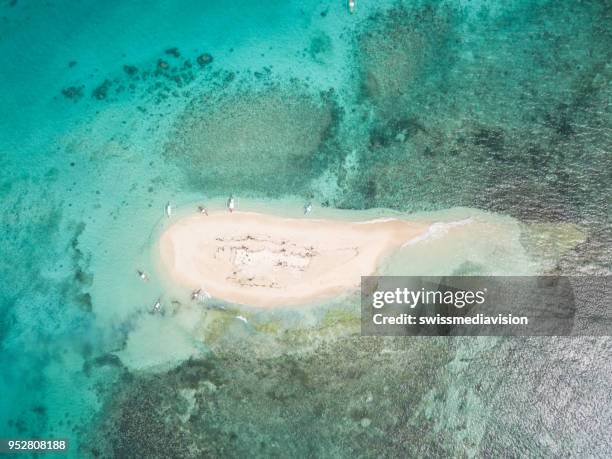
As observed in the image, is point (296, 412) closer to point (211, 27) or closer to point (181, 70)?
point (181, 70)

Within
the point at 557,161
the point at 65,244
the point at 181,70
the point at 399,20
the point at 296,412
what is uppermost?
the point at 399,20

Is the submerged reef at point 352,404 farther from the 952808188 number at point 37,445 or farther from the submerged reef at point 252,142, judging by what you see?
the submerged reef at point 252,142

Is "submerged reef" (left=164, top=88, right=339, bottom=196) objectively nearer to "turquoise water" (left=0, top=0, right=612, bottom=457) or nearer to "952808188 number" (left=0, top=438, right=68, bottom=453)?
"turquoise water" (left=0, top=0, right=612, bottom=457)

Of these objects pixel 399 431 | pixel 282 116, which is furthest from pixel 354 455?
pixel 282 116

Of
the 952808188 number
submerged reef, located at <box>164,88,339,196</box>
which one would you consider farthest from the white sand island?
the 952808188 number

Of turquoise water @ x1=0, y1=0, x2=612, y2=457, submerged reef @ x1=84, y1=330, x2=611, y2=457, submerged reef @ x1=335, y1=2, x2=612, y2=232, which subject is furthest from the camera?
submerged reef @ x1=335, y1=2, x2=612, y2=232

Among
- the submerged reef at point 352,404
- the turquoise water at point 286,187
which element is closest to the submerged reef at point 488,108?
the turquoise water at point 286,187
